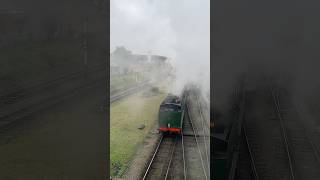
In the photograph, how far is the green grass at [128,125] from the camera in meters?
15.0

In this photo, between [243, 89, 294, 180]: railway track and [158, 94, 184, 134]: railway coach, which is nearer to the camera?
[243, 89, 294, 180]: railway track

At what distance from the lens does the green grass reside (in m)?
15.0

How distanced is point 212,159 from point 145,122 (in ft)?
22.7

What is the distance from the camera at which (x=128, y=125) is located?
19.5 metres
